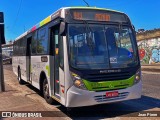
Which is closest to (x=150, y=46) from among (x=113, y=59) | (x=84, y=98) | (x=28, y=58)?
→ (x=28, y=58)

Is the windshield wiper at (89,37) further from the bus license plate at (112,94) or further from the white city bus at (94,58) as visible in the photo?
the bus license plate at (112,94)

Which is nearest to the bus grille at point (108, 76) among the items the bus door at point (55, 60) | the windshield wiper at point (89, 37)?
the windshield wiper at point (89, 37)

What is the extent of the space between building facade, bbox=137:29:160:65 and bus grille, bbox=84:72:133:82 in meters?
26.9

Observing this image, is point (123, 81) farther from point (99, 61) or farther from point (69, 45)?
point (69, 45)

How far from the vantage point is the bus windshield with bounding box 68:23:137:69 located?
24.7ft

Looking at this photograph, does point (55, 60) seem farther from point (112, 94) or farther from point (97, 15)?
point (112, 94)

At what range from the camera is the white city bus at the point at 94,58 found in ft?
24.2

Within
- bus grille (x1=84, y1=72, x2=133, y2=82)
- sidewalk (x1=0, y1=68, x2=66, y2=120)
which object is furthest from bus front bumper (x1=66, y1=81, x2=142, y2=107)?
sidewalk (x1=0, y1=68, x2=66, y2=120)

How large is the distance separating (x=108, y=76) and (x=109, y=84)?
0.69 feet

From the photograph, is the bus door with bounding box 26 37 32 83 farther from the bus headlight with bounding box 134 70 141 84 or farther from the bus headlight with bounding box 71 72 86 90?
the bus headlight with bounding box 134 70 141 84

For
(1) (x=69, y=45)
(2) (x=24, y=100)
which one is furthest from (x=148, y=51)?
(1) (x=69, y=45)

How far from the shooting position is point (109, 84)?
7.59 metres

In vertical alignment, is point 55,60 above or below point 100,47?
below

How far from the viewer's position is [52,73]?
29.7 ft
